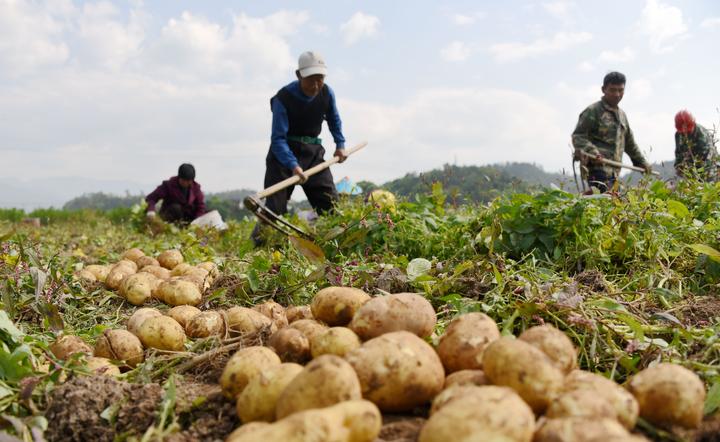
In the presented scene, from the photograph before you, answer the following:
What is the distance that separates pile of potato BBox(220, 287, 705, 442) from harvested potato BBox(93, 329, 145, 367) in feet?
2.22

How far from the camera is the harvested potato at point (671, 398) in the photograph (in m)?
1.32

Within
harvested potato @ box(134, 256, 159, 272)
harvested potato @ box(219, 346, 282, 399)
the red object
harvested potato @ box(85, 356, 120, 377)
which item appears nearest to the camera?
harvested potato @ box(219, 346, 282, 399)

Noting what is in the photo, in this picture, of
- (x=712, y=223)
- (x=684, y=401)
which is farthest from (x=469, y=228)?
(x=684, y=401)

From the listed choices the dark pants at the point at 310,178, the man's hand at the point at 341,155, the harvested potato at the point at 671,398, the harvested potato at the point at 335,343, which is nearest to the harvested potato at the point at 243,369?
the harvested potato at the point at 335,343

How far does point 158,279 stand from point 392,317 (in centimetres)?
238

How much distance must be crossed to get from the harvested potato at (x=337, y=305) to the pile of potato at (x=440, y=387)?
17cm

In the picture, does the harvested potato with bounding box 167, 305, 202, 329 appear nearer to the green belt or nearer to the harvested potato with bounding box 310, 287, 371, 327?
the harvested potato with bounding box 310, 287, 371, 327

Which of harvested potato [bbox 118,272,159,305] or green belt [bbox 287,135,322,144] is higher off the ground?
green belt [bbox 287,135,322,144]

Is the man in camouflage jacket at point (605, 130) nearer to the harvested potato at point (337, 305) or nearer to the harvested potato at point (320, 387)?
the harvested potato at point (337, 305)

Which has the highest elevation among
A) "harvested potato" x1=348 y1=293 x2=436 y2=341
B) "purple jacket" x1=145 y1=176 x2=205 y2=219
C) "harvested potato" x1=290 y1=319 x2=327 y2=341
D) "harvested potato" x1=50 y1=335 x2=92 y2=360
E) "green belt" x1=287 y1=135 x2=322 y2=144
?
"green belt" x1=287 y1=135 x2=322 y2=144

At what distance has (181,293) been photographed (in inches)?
120

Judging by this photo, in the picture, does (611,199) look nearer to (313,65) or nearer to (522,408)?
(522,408)

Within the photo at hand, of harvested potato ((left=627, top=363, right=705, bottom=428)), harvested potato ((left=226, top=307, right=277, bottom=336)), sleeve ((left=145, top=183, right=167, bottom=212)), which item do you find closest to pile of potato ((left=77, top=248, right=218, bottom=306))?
harvested potato ((left=226, top=307, right=277, bottom=336))

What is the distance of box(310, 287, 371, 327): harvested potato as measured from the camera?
1944 millimetres
